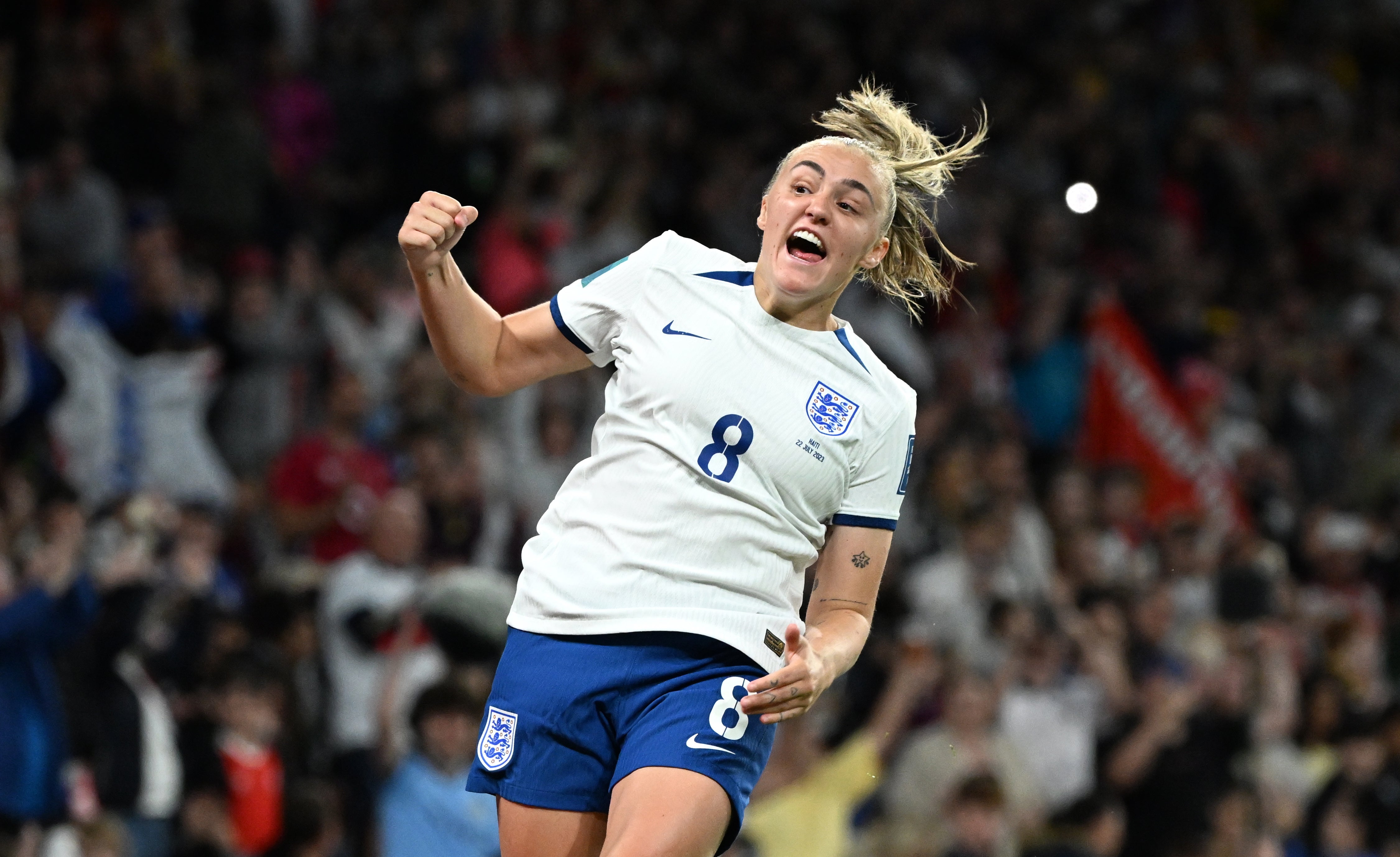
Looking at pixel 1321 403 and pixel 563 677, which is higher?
pixel 1321 403

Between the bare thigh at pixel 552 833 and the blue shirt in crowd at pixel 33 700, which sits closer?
the bare thigh at pixel 552 833

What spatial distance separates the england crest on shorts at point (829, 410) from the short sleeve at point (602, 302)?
17.2 inches

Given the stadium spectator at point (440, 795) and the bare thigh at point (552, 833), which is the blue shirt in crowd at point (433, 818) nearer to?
the stadium spectator at point (440, 795)

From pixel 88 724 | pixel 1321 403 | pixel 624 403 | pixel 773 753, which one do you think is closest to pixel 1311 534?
pixel 1321 403

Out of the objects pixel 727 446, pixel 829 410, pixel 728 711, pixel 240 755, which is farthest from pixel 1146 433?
pixel 728 711

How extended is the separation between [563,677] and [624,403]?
1.86ft

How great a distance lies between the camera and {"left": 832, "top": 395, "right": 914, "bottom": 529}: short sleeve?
12.5ft

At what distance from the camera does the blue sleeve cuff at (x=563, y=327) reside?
3875 millimetres

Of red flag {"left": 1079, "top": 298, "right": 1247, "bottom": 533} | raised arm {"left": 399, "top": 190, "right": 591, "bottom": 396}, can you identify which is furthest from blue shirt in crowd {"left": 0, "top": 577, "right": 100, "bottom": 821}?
red flag {"left": 1079, "top": 298, "right": 1247, "bottom": 533}

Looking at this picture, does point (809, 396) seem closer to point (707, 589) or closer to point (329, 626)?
point (707, 589)

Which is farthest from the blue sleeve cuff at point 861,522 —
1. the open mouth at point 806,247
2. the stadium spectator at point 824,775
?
the stadium spectator at point 824,775

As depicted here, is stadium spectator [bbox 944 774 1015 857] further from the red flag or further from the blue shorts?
the red flag

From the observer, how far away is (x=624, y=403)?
376 centimetres

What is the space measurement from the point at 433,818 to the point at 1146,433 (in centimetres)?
615
